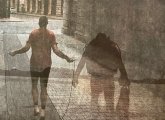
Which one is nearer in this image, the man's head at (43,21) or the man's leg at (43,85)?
the man's head at (43,21)

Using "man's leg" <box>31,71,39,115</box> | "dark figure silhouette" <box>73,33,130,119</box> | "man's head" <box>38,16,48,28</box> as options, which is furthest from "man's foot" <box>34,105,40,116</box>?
"man's head" <box>38,16,48,28</box>

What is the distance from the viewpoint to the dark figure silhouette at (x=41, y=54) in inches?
186

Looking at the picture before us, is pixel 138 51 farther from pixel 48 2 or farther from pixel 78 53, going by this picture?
pixel 48 2

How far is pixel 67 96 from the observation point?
5.02m

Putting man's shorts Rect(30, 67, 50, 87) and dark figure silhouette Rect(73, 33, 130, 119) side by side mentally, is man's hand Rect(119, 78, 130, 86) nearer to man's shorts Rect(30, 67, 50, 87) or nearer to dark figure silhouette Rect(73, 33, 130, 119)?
dark figure silhouette Rect(73, 33, 130, 119)

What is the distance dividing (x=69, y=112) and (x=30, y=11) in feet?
4.30

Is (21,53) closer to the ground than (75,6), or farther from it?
closer to the ground

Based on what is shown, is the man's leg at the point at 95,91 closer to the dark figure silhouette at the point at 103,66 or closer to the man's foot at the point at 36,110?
the dark figure silhouette at the point at 103,66

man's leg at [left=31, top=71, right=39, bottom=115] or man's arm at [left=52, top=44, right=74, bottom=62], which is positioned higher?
man's arm at [left=52, top=44, right=74, bottom=62]

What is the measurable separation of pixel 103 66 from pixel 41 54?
784mm

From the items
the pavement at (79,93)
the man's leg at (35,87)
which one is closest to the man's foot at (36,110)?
the man's leg at (35,87)

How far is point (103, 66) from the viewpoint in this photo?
16.4ft

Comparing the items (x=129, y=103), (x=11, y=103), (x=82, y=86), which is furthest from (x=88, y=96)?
(x=11, y=103)
